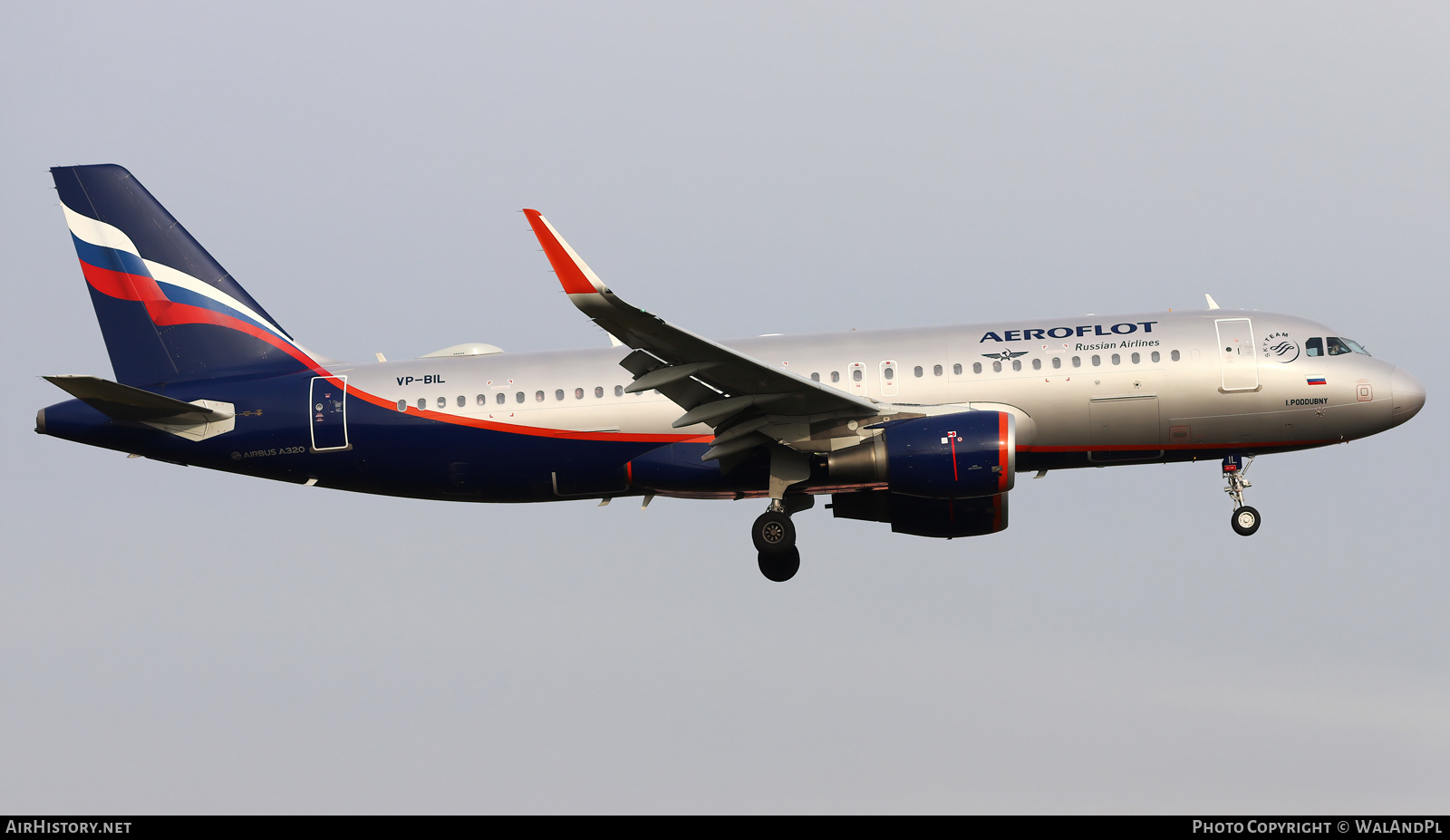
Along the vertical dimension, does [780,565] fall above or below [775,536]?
below

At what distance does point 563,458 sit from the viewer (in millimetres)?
28422

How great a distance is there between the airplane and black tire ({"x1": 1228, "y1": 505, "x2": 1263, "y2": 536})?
40 millimetres

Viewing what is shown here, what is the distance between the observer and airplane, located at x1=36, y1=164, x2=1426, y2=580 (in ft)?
88.3

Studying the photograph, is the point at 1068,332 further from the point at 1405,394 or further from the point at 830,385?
the point at 1405,394

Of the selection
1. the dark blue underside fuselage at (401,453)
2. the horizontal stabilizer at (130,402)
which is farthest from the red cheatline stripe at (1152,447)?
the horizontal stabilizer at (130,402)

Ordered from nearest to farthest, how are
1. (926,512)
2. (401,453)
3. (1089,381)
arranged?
(1089,381) → (401,453) → (926,512)

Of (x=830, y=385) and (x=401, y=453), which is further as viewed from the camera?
(x=401, y=453)

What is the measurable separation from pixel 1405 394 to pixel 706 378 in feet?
47.7

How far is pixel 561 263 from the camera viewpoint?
22.5 metres

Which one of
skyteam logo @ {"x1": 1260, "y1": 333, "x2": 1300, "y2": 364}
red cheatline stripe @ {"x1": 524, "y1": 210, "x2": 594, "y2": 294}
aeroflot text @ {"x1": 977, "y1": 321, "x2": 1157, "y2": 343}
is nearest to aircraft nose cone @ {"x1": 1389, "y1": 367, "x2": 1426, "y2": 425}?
skyteam logo @ {"x1": 1260, "y1": 333, "x2": 1300, "y2": 364}

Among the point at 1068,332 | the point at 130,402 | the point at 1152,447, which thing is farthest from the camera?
the point at 130,402

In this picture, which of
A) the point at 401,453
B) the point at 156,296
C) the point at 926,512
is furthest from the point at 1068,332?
the point at 156,296

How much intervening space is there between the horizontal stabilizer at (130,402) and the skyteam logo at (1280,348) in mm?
21808

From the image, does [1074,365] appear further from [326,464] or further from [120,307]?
[120,307]
